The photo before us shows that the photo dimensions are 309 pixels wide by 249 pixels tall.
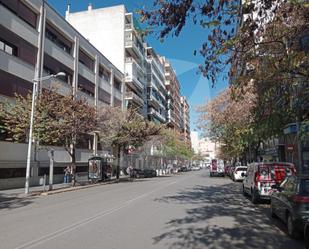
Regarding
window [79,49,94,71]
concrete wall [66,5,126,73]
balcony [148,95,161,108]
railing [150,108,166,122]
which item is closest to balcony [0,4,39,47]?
window [79,49,94,71]

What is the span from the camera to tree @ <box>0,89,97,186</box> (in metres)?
27.8

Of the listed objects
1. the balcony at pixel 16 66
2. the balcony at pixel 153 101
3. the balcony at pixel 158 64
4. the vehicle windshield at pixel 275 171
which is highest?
the balcony at pixel 158 64

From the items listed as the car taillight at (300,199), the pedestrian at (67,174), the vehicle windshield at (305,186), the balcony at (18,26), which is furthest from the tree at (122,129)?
the car taillight at (300,199)

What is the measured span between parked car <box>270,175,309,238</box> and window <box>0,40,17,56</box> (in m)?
25.0

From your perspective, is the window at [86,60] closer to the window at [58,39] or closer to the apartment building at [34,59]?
the apartment building at [34,59]

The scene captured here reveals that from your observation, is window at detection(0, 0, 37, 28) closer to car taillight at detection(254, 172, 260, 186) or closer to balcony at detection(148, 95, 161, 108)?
car taillight at detection(254, 172, 260, 186)

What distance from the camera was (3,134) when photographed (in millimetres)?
29656

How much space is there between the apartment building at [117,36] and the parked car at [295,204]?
176 ft

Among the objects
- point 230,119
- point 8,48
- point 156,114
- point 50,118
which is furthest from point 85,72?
point 156,114

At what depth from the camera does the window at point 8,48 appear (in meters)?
29.6

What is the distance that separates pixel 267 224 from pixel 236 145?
31833 mm

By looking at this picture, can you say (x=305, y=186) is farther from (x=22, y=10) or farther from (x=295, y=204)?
(x=22, y=10)

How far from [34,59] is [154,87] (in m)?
53.7

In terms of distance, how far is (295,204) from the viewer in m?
9.25
